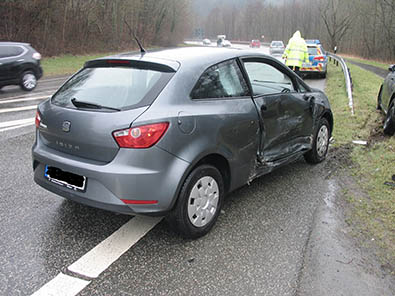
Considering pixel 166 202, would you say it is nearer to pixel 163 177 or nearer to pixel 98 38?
pixel 163 177

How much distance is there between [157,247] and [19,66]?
11862mm

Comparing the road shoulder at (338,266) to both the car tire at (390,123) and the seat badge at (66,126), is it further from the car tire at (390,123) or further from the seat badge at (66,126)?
the car tire at (390,123)

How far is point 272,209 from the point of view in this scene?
4.04 metres

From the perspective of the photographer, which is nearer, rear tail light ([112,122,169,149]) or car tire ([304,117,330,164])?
rear tail light ([112,122,169,149])

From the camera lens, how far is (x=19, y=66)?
12.9 m

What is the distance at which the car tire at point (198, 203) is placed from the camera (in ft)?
10.4

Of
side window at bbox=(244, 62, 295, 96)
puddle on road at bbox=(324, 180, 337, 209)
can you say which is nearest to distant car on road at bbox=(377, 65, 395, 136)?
puddle on road at bbox=(324, 180, 337, 209)

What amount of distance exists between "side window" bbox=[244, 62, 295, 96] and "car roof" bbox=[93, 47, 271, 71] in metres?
0.31

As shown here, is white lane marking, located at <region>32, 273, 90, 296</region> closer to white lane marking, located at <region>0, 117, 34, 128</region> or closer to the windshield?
white lane marking, located at <region>0, 117, 34, 128</region>

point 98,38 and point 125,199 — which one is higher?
point 98,38

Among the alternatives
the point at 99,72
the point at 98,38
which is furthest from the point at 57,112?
the point at 98,38

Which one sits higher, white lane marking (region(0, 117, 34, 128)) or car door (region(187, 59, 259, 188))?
car door (region(187, 59, 259, 188))

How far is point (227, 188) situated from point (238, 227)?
1.30 feet

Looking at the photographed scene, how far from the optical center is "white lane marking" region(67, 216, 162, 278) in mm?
2910
